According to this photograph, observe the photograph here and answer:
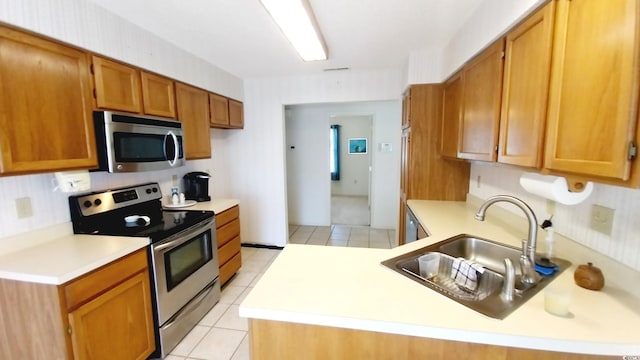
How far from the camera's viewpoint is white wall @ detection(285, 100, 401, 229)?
4434 mm

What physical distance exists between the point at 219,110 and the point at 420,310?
301 centimetres

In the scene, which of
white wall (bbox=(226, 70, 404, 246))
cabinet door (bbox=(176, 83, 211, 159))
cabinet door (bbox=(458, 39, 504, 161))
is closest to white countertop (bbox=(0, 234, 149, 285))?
cabinet door (bbox=(176, 83, 211, 159))

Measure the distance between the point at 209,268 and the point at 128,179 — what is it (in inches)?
41.4

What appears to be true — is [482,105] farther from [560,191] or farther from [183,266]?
[183,266]

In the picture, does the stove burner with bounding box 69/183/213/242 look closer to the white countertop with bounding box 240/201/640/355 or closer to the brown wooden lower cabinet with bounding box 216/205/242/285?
the brown wooden lower cabinet with bounding box 216/205/242/285

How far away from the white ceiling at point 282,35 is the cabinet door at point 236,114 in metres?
0.56

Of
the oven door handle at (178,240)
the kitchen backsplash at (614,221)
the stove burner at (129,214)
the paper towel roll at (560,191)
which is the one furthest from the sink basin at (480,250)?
the stove burner at (129,214)

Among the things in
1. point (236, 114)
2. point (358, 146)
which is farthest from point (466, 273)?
point (358, 146)

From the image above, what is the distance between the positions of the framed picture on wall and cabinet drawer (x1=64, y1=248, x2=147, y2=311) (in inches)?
263

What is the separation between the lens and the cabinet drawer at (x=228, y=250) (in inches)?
106

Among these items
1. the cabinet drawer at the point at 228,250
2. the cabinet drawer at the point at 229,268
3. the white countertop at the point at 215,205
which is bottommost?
the cabinet drawer at the point at 229,268

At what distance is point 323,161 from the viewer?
15.7 feet

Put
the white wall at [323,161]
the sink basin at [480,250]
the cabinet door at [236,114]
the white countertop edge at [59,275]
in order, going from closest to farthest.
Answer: the white countertop edge at [59,275], the sink basin at [480,250], the cabinet door at [236,114], the white wall at [323,161]

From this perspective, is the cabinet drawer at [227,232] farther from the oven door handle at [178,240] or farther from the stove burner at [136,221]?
the stove burner at [136,221]
